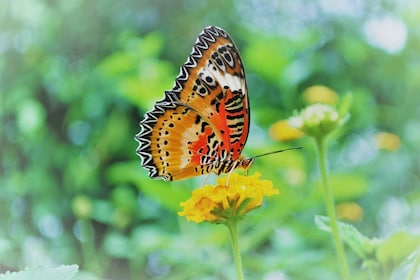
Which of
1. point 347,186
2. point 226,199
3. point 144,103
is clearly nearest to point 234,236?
point 226,199

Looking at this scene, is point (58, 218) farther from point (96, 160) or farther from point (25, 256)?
point (25, 256)

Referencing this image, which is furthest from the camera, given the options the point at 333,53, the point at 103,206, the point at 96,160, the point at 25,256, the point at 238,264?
the point at 333,53

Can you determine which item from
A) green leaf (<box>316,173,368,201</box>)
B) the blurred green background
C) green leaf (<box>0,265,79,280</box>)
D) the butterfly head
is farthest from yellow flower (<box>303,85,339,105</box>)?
green leaf (<box>0,265,79,280</box>)

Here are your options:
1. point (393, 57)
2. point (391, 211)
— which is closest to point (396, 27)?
point (393, 57)

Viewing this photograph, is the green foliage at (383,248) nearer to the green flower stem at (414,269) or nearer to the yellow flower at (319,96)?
the green flower stem at (414,269)

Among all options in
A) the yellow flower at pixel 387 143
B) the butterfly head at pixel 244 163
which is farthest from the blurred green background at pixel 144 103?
the butterfly head at pixel 244 163
